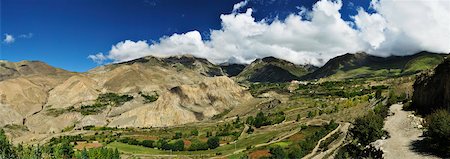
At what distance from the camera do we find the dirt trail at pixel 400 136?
42969mm

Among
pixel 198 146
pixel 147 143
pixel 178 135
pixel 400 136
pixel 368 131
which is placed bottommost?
pixel 198 146

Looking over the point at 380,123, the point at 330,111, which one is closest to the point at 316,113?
the point at 330,111

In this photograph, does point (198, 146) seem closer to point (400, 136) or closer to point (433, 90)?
point (433, 90)

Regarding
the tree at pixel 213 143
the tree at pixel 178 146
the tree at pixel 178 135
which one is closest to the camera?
the tree at pixel 213 143

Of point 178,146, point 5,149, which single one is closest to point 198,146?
point 178,146

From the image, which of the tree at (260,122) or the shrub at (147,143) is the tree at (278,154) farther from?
the shrub at (147,143)

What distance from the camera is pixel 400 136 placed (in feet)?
165

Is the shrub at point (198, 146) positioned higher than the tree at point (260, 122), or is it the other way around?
the tree at point (260, 122)

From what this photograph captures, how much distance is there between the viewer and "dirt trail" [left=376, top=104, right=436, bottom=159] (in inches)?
1692

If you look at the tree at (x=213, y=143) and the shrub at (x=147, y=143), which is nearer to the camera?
the tree at (x=213, y=143)

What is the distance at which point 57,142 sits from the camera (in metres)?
197

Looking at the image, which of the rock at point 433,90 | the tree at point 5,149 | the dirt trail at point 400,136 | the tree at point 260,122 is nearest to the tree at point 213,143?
the tree at point 260,122

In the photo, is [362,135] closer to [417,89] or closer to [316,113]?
[417,89]

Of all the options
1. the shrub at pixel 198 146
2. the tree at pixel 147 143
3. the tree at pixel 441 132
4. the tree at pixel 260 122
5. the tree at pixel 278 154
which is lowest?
the tree at pixel 278 154
